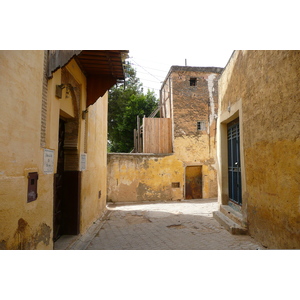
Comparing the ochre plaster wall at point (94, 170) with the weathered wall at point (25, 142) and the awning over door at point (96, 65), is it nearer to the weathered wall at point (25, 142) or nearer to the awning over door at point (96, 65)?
the awning over door at point (96, 65)

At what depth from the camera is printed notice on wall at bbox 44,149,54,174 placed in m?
3.65

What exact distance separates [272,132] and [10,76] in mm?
3861

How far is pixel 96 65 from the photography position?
580 cm

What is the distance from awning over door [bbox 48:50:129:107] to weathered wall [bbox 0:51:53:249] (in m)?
0.34

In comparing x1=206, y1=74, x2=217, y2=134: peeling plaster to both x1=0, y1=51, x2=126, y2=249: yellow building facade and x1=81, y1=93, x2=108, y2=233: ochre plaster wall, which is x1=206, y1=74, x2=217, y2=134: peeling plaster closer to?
x1=81, y1=93, x2=108, y2=233: ochre plaster wall

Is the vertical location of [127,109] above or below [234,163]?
above

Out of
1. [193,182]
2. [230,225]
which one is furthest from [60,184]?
[193,182]

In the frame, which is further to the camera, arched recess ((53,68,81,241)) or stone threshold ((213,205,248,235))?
arched recess ((53,68,81,241))

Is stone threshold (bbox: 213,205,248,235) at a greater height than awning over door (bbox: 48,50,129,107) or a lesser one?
lesser

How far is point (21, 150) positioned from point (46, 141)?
2.64 feet

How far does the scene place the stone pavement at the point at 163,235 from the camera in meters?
4.74

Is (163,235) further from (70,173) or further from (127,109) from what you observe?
(127,109)

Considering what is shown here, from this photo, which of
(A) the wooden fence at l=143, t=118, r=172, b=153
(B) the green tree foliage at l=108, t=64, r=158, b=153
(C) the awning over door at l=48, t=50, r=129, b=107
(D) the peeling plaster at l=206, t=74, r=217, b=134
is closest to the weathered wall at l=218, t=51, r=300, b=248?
(C) the awning over door at l=48, t=50, r=129, b=107

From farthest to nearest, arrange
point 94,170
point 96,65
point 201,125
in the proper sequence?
point 201,125 < point 94,170 < point 96,65
